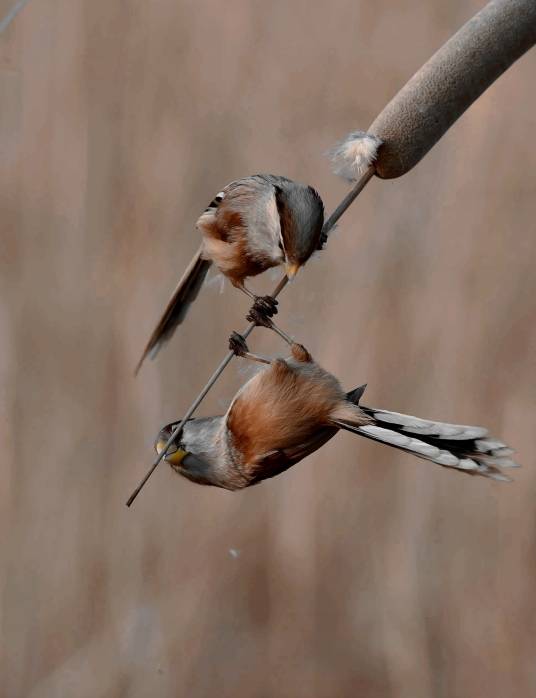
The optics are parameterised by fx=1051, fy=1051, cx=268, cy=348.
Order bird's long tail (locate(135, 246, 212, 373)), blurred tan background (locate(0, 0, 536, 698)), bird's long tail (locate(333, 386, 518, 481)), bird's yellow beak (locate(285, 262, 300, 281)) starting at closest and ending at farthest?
bird's long tail (locate(333, 386, 518, 481)), bird's yellow beak (locate(285, 262, 300, 281)), bird's long tail (locate(135, 246, 212, 373)), blurred tan background (locate(0, 0, 536, 698))

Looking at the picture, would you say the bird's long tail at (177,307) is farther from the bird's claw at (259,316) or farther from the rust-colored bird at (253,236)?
the bird's claw at (259,316)

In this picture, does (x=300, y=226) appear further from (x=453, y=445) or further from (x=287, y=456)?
(x=453, y=445)

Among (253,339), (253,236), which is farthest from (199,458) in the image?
(253,339)

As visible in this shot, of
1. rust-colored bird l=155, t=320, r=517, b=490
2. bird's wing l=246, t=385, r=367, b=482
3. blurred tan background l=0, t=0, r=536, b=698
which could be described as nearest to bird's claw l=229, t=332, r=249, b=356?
rust-colored bird l=155, t=320, r=517, b=490

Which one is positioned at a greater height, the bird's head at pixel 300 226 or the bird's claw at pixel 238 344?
the bird's head at pixel 300 226

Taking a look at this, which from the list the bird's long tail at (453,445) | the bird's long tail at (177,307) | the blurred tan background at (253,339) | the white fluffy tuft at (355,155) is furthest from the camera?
the blurred tan background at (253,339)

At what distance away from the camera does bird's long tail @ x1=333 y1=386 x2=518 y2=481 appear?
2.20 ft

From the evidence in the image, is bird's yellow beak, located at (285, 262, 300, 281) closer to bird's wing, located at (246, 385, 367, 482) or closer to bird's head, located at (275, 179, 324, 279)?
bird's head, located at (275, 179, 324, 279)

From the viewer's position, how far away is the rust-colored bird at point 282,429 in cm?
75

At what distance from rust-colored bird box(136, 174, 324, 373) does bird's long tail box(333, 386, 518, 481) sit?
0.21 m

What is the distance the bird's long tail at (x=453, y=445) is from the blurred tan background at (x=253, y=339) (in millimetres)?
1113

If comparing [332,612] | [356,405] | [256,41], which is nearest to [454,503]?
[332,612]

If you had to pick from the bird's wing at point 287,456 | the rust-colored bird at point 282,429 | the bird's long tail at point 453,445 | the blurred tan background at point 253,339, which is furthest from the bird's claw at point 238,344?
the blurred tan background at point 253,339

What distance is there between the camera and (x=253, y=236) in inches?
43.7
